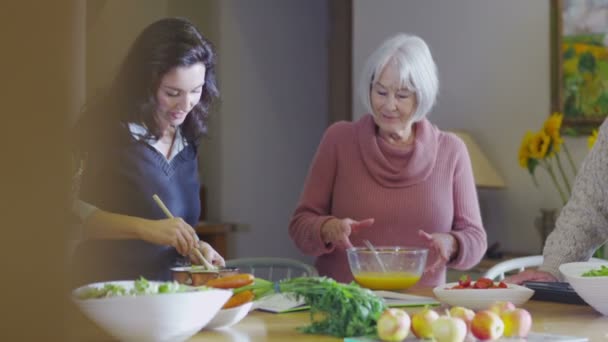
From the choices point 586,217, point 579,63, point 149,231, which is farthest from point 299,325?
point 579,63

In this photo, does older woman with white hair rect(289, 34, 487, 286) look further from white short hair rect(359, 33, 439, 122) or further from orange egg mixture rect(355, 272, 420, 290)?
orange egg mixture rect(355, 272, 420, 290)

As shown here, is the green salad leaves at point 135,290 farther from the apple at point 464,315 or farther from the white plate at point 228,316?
the apple at point 464,315

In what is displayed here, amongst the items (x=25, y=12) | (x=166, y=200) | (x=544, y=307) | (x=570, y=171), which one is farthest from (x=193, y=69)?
(x=570, y=171)

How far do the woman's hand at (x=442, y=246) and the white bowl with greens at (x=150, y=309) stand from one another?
1041 mm

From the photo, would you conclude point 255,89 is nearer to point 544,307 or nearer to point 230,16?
point 230,16

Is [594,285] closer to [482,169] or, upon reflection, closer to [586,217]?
[586,217]

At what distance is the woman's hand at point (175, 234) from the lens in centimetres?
168

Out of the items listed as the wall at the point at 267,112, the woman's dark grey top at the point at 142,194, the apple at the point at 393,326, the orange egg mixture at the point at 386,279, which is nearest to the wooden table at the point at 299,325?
the apple at the point at 393,326

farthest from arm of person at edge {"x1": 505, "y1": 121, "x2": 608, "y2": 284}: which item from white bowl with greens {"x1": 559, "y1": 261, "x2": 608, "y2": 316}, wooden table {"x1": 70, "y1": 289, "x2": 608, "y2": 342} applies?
white bowl with greens {"x1": 559, "y1": 261, "x2": 608, "y2": 316}

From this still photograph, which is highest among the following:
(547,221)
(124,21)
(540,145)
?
(124,21)

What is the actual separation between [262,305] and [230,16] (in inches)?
128

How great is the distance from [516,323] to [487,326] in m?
0.07

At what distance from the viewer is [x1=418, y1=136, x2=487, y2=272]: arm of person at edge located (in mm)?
2204

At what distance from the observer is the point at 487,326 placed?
1162 mm
